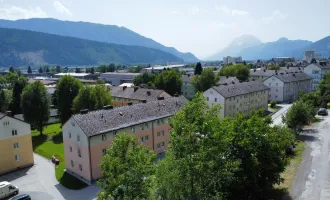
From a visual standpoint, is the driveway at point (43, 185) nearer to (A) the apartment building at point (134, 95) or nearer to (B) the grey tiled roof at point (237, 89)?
(A) the apartment building at point (134, 95)

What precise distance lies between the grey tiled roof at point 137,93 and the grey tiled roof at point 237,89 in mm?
14316

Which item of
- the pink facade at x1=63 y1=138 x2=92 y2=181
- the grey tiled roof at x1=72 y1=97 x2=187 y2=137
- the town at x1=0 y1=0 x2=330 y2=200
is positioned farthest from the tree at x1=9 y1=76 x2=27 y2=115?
the grey tiled roof at x1=72 y1=97 x2=187 y2=137

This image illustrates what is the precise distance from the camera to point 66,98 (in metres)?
60.0

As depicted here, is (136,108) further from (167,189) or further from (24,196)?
(167,189)

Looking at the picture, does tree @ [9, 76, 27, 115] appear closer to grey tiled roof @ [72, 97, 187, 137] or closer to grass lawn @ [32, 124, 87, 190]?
grass lawn @ [32, 124, 87, 190]

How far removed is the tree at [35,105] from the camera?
55472 mm

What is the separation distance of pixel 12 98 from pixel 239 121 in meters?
63.4

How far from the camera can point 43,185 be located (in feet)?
117

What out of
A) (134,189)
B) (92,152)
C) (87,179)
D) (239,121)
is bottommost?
(87,179)

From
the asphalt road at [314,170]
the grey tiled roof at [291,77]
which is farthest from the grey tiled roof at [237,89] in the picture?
the asphalt road at [314,170]

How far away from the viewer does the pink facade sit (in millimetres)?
35312

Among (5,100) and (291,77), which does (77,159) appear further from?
(291,77)

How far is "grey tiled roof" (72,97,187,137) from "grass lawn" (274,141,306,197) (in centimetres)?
1882

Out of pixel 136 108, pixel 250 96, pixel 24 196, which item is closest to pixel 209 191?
pixel 24 196
